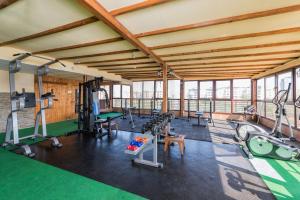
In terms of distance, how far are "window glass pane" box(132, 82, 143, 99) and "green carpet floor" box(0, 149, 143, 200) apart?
781 cm

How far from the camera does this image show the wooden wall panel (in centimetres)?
678

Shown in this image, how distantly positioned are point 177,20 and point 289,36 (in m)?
2.38

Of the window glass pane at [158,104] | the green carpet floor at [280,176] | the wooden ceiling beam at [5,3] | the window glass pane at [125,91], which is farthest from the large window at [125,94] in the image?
the wooden ceiling beam at [5,3]

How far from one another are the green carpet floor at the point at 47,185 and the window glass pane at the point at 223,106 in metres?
7.75

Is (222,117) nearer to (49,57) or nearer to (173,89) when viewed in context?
(173,89)

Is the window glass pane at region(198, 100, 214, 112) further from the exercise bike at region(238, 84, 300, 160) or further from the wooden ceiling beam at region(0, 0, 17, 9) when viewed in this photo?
the wooden ceiling beam at region(0, 0, 17, 9)

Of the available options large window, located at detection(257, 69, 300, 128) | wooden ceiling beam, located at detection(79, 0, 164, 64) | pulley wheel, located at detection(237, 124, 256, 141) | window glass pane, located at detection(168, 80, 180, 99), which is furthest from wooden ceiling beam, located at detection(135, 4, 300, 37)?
window glass pane, located at detection(168, 80, 180, 99)

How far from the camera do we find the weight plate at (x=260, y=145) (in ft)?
10.2

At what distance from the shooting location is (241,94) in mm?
7969

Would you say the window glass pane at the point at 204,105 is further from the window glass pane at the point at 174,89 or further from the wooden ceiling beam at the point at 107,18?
the wooden ceiling beam at the point at 107,18

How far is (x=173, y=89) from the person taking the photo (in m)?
9.59

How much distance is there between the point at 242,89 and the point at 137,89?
21.4 feet

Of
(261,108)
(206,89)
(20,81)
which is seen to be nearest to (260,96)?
(261,108)

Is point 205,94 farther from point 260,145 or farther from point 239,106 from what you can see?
point 260,145
